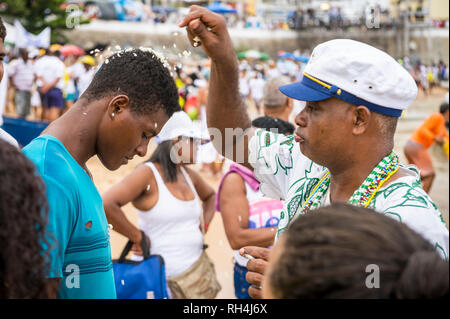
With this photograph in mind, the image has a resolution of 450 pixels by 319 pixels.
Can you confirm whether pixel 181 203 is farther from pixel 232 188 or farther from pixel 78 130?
pixel 78 130

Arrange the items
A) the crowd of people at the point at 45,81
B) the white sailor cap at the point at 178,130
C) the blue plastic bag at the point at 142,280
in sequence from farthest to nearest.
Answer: the crowd of people at the point at 45,81 < the white sailor cap at the point at 178,130 < the blue plastic bag at the point at 142,280

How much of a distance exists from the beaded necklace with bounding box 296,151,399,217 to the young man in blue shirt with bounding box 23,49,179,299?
0.62 metres

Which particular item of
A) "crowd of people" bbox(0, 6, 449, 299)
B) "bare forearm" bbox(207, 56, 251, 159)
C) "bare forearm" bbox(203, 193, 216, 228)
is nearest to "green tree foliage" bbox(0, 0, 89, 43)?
"bare forearm" bbox(203, 193, 216, 228)

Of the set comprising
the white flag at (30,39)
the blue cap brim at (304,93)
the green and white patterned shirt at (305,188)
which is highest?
the blue cap brim at (304,93)

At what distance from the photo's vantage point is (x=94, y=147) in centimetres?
172

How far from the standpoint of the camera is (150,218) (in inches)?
124

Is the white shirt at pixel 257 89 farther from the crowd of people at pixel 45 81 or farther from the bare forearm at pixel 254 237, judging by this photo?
the bare forearm at pixel 254 237

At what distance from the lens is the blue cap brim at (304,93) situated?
1.58 metres

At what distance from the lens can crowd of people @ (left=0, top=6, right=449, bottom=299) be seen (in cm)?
92

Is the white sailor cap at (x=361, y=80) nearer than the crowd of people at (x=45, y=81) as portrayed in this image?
Yes

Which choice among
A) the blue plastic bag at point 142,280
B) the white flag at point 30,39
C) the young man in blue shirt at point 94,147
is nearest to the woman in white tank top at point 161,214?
the blue plastic bag at point 142,280

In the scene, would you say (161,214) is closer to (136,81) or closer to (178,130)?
(178,130)

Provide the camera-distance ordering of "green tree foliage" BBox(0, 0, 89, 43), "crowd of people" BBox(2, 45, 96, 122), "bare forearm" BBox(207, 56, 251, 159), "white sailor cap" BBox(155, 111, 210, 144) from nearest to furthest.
→ "bare forearm" BBox(207, 56, 251, 159)
"white sailor cap" BBox(155, 111, 210, 144)
"crowd of people" BBox(2, 45, 96, 122)
"green tree foliage" BBox(0, 0, 89, 43)

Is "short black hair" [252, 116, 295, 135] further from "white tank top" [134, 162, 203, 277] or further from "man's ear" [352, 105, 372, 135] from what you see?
"man's ear" [352, 105, 372, 135]
